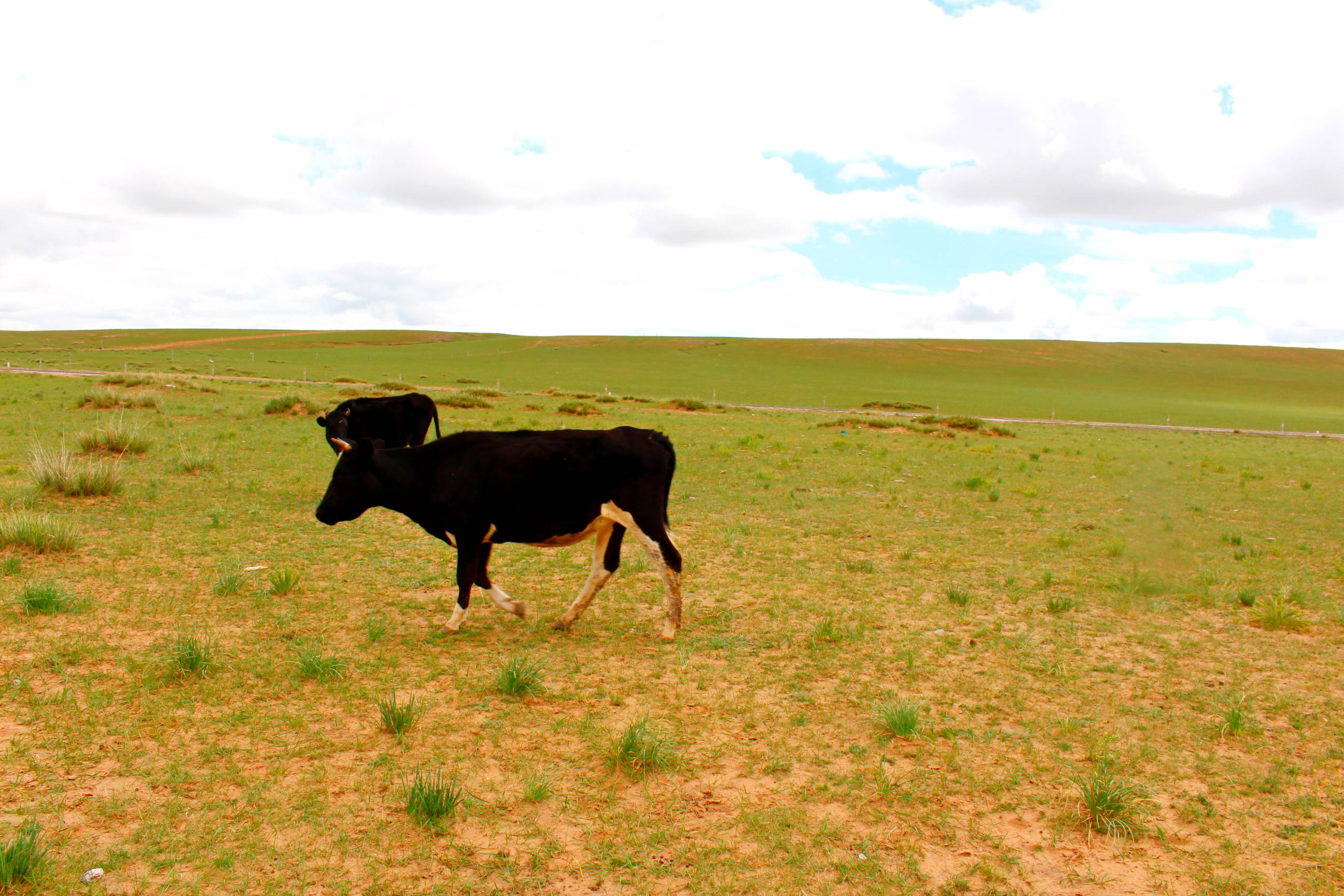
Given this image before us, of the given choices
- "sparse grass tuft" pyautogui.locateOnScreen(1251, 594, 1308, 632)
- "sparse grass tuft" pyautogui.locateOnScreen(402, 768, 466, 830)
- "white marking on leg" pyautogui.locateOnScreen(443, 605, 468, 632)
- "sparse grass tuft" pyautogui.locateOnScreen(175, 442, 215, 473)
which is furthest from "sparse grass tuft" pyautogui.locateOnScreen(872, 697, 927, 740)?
"sparse grass tuft" pyautogui.locateOnScreen(175, 442, 215, 473)

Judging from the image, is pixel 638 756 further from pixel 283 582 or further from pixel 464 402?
pixel 464 402

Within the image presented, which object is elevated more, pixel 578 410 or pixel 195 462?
pixel 578 410

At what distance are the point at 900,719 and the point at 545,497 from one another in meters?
3.65

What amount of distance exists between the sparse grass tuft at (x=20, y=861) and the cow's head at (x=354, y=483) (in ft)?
13.9

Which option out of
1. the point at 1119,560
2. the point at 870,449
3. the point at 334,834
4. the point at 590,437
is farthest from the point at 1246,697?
the point at 870,449

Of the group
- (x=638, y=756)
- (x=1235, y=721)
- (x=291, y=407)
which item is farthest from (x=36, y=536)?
(x=291, y=407)

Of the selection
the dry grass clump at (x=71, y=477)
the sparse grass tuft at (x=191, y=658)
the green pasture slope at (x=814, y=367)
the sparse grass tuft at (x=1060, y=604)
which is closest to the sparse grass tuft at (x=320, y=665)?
the sparse grass tuft at (x=191, y=658)

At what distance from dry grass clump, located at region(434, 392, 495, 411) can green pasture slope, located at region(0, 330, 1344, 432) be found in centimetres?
2445

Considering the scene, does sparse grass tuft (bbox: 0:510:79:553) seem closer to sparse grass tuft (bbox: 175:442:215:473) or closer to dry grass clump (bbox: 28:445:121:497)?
dry grass clump (bbox: 28:445:121:497)

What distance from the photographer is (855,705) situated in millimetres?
6129

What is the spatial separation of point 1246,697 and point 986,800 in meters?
3.06

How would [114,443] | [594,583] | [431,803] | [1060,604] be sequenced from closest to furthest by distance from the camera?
[431,803]
[594,583]
[1060,604]
[114,443]

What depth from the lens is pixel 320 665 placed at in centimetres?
628

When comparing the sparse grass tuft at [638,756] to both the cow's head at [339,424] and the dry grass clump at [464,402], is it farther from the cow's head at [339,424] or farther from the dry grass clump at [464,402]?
the dry grass clump at [464,402]
